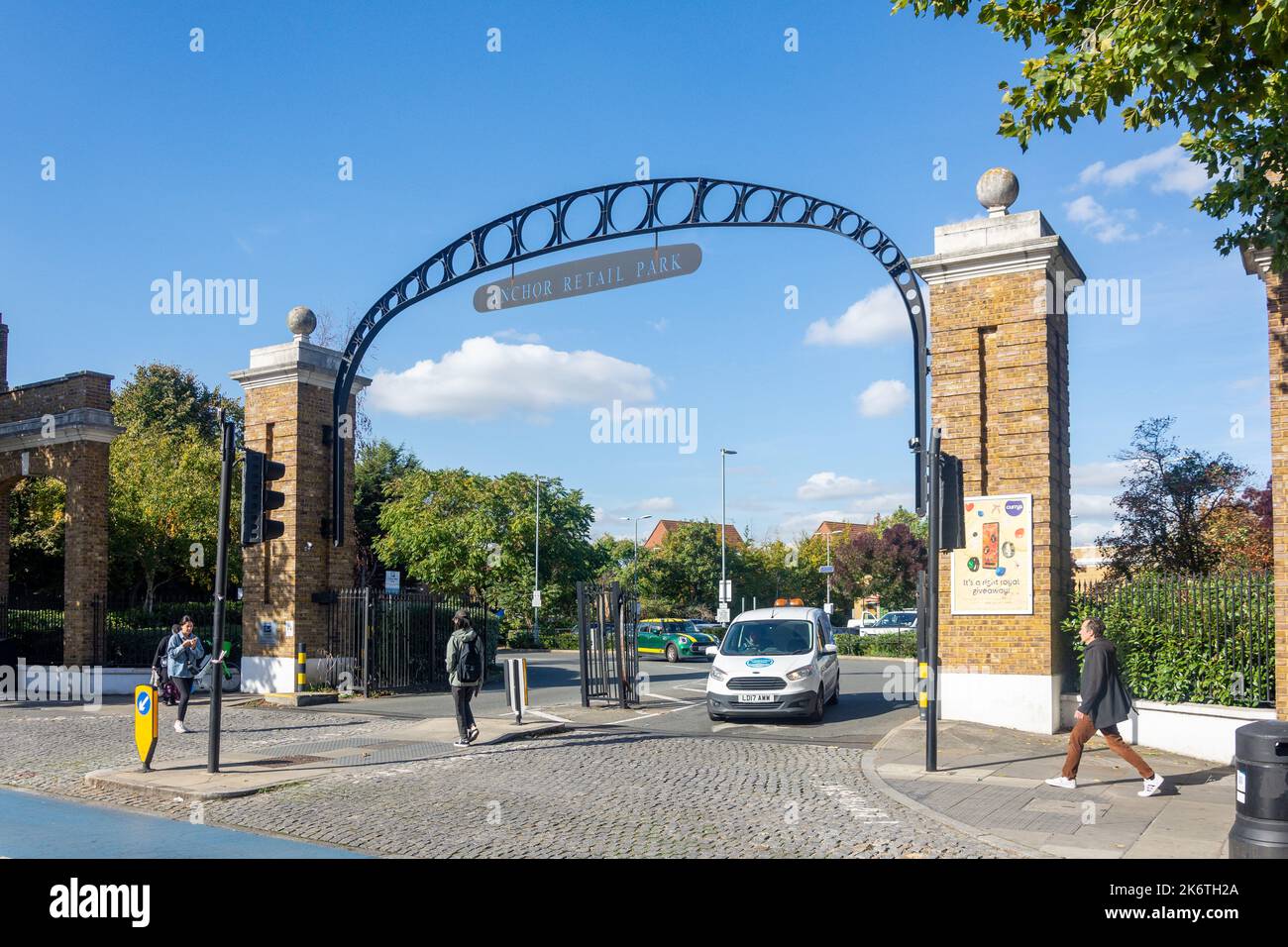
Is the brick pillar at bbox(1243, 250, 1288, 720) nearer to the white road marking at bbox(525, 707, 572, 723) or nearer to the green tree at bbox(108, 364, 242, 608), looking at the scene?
the white road marking at bbox(525, 707, 572, 723)

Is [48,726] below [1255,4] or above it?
below

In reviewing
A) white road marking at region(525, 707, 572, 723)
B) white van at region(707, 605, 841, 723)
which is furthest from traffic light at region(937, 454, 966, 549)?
white road marking at region(525, 707, 572, 723)

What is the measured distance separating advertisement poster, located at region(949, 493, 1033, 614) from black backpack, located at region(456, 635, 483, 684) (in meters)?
6.38

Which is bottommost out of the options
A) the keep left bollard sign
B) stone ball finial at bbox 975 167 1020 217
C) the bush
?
the bush

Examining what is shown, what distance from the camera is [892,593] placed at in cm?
5941

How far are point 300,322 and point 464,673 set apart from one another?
34.4 ft

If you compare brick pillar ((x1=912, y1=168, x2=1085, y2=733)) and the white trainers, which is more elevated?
brick pillar ((x1=912, y1=168, x2=1085, y2=733))

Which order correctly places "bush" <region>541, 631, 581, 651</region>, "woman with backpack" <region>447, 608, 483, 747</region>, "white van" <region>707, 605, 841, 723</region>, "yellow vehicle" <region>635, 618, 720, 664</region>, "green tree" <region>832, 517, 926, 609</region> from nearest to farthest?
"woman with backpack" <region>447, 608, 483, 747</region> → "white van" <region>707, 605, 841, 723</region> → "yellow vehicle" <region>635, 618, 720, 664</region> → "bush" <region>541, 631, 581, 651</region> → "green tree" <region>832, 517, 926, 609</region>

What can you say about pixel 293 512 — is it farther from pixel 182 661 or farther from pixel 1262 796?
pixel 1262 796

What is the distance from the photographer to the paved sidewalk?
806cm

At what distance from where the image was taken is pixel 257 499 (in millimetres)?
12211

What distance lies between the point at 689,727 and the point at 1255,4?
11.6 metres
